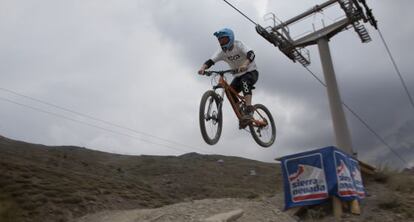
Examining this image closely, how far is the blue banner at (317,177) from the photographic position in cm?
1045

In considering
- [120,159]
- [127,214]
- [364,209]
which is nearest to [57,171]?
[127,214]

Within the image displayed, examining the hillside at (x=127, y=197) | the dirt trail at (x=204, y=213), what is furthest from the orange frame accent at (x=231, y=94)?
the hillside at (x=127, y=197)

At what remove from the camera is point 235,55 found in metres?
9.17

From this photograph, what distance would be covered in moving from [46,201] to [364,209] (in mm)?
9091

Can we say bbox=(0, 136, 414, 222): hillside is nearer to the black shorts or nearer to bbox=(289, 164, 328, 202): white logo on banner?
bbox=(289, 164, 328, 202): white logo on banner

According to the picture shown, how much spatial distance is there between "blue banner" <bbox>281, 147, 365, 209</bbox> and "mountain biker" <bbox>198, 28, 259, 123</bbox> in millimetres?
2445

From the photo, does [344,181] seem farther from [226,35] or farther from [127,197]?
[127,197]

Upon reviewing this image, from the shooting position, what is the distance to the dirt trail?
9.42m

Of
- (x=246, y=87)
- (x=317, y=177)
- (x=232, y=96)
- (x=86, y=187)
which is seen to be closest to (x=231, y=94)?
(x=232, y=96)

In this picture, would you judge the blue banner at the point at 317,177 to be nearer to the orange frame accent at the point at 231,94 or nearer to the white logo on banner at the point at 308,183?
the white logo on banner at the point at 308,183

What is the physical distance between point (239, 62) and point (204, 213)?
3563mm

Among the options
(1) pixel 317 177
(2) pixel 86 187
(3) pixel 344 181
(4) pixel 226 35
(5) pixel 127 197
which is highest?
(4) pixel 226 35

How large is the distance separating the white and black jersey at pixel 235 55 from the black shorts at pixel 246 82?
183 millimetres

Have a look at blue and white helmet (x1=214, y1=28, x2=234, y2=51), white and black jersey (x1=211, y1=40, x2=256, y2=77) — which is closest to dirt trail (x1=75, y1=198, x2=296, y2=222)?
white and black jersey (x1=211, y1=40, x2=256, y2=77)
